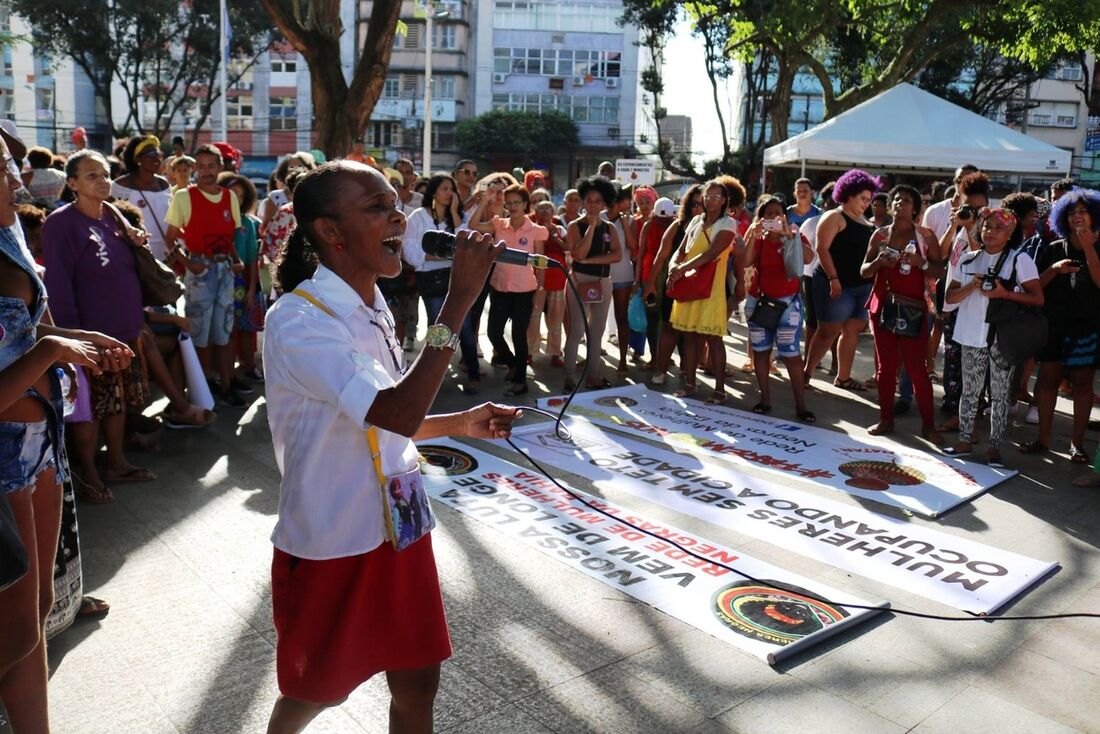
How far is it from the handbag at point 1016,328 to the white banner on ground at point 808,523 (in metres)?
1.68

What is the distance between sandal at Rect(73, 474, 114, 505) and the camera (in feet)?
16.8

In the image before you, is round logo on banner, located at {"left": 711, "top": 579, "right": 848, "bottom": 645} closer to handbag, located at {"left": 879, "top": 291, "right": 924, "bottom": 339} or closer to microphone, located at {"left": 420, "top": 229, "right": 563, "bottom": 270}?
microphone, located at {"left": 420, "top": 229, "right": 563, "bottom": 270}

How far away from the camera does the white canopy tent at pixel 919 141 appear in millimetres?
13195

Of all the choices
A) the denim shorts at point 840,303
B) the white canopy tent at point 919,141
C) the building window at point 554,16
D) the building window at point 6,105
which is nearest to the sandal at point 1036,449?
the denim shorts at point 840,303

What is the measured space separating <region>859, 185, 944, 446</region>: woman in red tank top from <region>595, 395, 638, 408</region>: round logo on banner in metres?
1.95

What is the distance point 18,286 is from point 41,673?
41.4 inches

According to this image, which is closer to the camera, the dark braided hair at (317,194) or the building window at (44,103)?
the dark braided hair at (317,194)

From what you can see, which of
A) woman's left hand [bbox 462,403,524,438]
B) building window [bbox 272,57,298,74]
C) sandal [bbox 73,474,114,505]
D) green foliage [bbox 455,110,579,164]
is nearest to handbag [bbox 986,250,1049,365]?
woman's left hand [bbox 462,403,524,438]

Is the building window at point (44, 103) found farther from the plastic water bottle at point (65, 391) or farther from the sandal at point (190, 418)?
the plastic water bottle at point (65, 391)

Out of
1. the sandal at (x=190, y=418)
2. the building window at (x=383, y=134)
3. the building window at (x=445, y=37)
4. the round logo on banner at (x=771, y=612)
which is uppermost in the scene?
the building window at (x=445, y=37)

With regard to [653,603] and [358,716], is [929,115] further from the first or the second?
[358,716]

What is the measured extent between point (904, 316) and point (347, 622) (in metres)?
5.57

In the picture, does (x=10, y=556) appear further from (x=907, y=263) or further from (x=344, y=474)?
(x=907, y=263)

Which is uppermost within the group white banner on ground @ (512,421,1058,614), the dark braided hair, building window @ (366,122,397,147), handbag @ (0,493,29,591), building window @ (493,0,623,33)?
→ building window @ (493,0,623,33)
